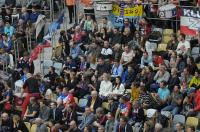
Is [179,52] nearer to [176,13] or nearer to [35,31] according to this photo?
[176,13]

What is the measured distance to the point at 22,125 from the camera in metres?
22.6

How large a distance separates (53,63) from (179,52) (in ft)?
14.0

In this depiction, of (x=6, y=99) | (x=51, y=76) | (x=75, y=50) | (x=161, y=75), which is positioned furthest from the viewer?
(x=75, y=50)

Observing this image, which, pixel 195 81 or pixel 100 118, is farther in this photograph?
pixel 195 81

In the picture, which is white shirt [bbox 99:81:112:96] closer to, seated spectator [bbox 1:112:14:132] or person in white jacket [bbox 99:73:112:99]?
person in white jacket [bbox 99:73:112:99]

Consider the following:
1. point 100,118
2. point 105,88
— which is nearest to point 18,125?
point 100,118

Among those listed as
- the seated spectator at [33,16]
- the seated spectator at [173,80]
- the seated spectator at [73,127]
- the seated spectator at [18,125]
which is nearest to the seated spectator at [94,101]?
the seated spectator at [73,127]

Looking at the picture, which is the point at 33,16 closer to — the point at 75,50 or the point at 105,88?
the point at 75,50

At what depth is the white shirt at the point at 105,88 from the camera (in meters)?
23.3

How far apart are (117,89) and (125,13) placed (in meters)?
4.09

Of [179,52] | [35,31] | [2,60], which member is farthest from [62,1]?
[179,52]

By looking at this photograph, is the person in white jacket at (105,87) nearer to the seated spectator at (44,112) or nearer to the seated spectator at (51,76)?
the seated spectator at (44,112)

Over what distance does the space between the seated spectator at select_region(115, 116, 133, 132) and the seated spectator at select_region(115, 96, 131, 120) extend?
53 cm

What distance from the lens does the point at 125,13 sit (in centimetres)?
2662
